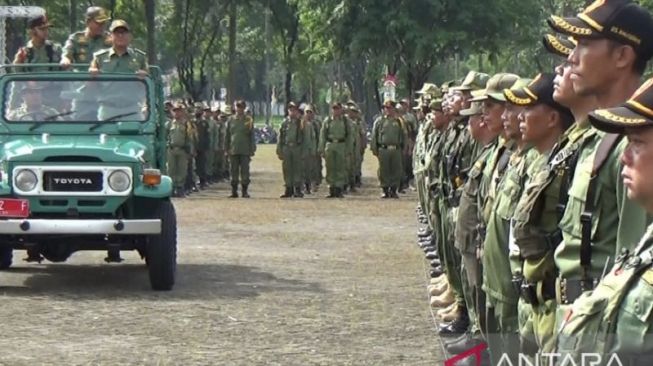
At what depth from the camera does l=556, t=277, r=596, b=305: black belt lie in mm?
4824

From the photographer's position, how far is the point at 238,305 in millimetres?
11844

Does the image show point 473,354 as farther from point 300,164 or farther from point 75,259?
point 300,164

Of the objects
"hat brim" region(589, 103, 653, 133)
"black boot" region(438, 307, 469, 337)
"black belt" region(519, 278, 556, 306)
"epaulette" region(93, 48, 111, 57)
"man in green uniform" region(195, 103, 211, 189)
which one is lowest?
"man in green uniform" region(195, 103, 211, 189)

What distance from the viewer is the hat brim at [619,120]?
144 inches

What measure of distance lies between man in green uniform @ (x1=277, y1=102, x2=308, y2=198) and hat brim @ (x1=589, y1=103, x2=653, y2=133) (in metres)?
24.4

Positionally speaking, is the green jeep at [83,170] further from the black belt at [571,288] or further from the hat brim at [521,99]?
the black belt at [571,288]

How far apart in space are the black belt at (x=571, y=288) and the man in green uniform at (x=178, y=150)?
2341cm

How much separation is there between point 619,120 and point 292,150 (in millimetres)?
24675

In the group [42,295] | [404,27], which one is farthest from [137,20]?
[42,295]

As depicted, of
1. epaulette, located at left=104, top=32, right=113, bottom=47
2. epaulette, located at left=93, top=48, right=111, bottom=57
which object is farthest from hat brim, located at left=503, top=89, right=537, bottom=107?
epaulette, located at left=104, top=32, right=113, bottom=47

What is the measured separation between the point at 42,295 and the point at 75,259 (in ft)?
10.3

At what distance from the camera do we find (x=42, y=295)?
1248 centimetres

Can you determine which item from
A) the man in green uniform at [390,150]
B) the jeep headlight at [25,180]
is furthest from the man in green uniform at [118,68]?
the man in green uniform at [390,150]

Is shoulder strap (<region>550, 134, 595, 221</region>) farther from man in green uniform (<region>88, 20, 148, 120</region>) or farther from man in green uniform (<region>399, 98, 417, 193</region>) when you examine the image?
man in green uniform (<region>399, 98, 417, 193</region>)
